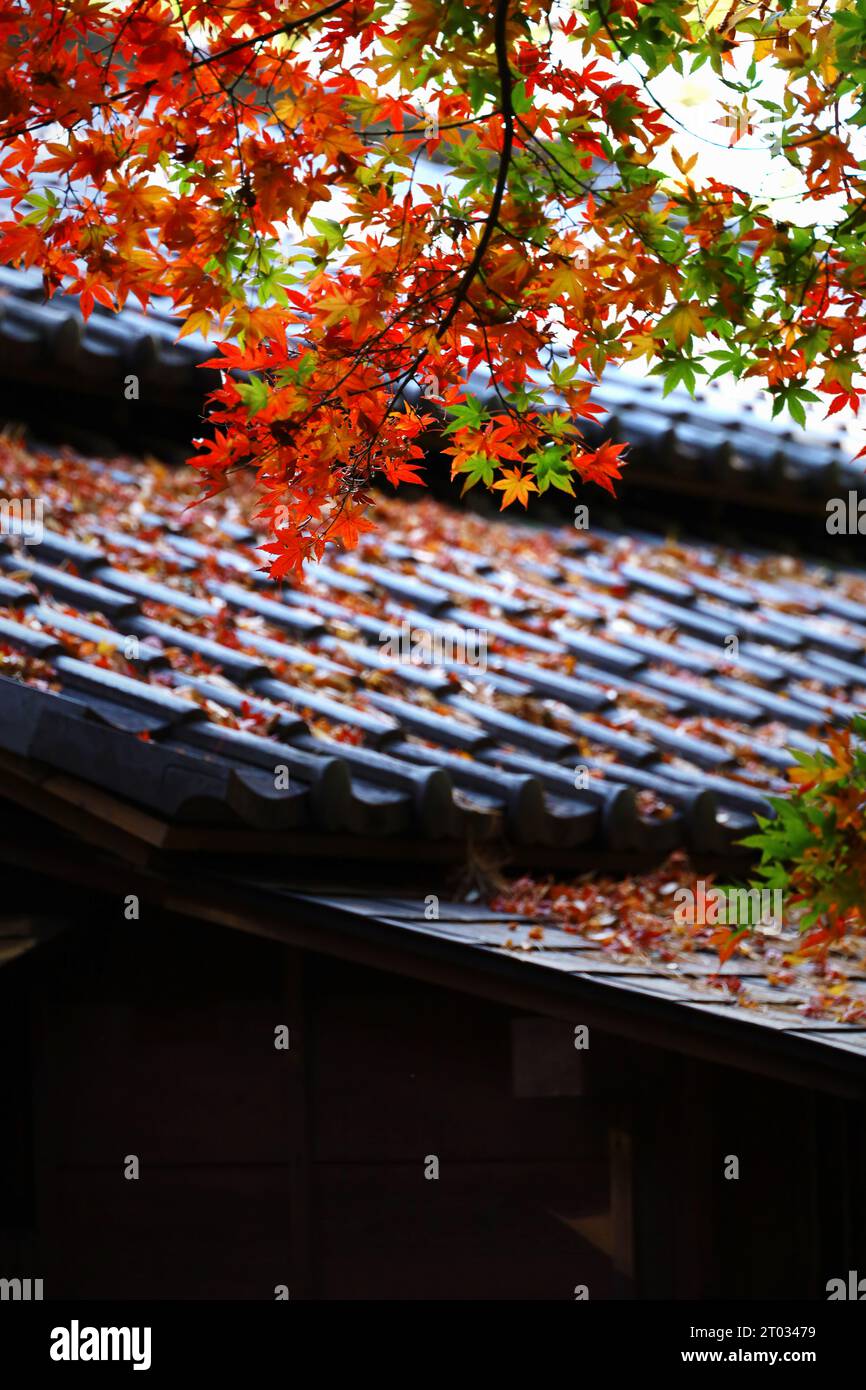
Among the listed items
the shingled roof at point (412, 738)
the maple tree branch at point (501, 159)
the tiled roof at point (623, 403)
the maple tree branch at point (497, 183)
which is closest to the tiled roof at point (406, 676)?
the shingled roof at point (412, 738)

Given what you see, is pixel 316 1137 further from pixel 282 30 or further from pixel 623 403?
pixel 623 403

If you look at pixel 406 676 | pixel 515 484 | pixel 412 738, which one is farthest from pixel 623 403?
pixel 515 484

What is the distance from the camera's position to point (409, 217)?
276 centimetres

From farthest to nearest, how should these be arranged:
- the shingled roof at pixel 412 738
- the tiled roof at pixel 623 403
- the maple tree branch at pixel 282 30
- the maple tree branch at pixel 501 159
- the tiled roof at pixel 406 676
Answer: the tiled roof at pixel 623 403, the tiled roof at pixel 406 676, the shingled roof at pixel 412 738, the maple tree branch at pixel 282 30, the maple tree branch at pixel 501 159

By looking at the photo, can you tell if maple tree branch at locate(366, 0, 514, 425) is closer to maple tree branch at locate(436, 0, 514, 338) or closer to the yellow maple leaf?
A: maple tree branch at locate(436, 0, 514, 338)

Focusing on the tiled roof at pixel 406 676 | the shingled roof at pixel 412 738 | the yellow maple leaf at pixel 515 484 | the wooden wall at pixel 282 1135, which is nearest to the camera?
the yellow maple leaf at pixel 515 484

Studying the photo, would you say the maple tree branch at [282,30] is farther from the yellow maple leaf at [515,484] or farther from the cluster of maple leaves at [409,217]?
the yellow maple leaf at [515,484]

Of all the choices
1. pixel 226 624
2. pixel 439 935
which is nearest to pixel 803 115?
pixel 439 935

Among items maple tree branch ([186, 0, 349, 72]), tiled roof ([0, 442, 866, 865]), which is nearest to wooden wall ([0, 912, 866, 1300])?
tiled roof ([0, 442, 866, 865])

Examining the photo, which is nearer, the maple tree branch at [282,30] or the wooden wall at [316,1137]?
the maple tree branch at [282,30]

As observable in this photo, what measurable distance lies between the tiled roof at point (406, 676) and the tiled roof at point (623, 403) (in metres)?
0.41

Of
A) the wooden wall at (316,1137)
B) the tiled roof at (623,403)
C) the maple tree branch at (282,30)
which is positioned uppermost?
the tiled roof at (623,403)

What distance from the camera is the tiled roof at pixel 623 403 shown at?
6.20 m

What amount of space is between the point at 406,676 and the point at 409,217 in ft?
8.12
